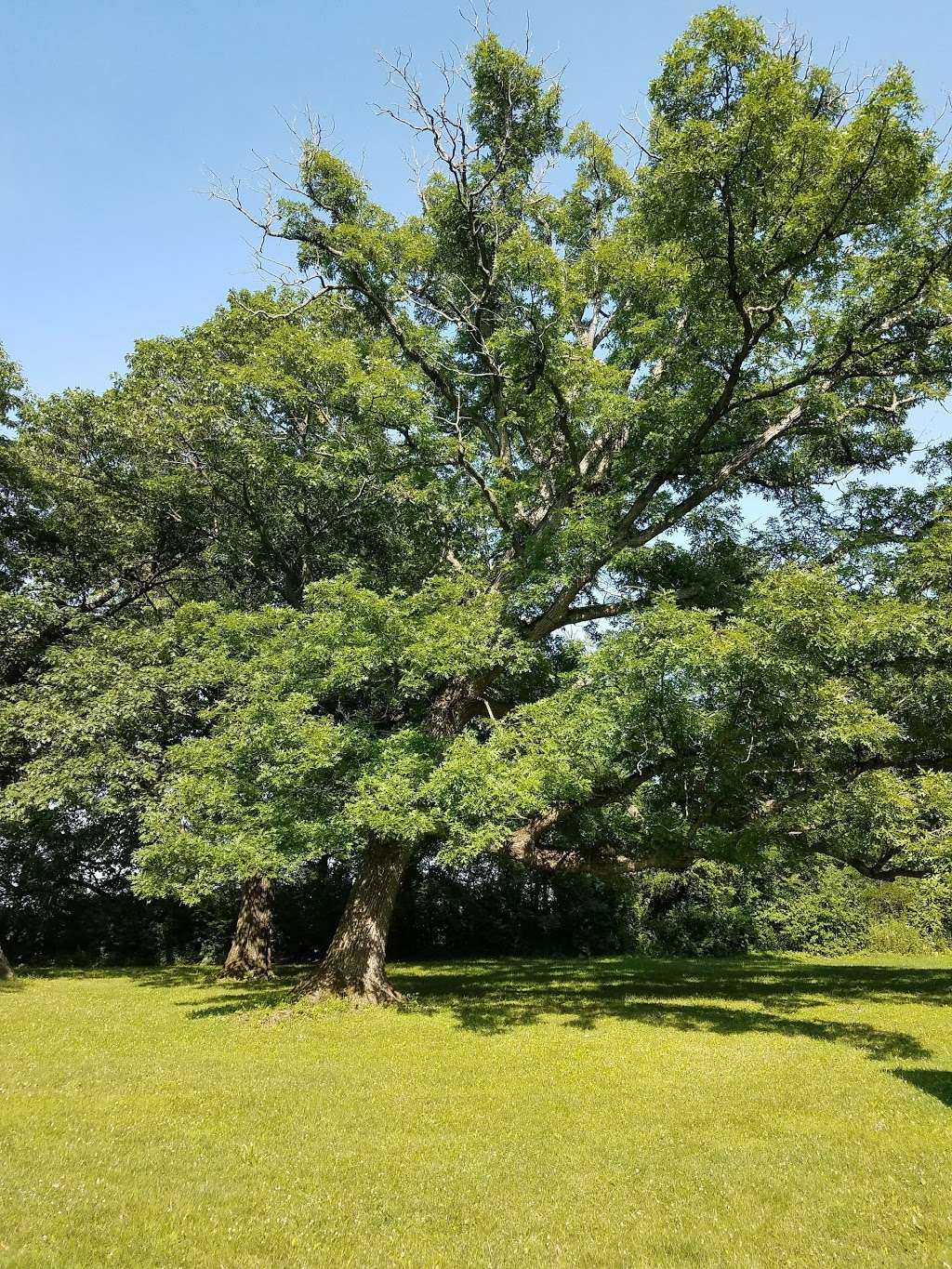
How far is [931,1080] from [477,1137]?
5.00 meters

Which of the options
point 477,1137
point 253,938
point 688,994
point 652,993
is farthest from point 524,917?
point 477,1137

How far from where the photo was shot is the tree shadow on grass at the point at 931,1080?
23.6 ft

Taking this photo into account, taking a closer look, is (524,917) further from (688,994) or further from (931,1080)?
(931,1080)

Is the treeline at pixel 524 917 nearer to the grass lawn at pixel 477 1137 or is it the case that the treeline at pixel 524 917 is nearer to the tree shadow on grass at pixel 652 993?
the tree shadow on grass at pixel 652 993

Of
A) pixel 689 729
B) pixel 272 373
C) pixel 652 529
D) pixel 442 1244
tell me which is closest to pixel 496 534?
pixel 652 529

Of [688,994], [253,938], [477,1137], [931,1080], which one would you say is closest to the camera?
[477,1137]

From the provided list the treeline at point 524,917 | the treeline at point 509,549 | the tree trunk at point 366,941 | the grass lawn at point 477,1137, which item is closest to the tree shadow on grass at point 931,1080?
the grass lawn at point 477,1137

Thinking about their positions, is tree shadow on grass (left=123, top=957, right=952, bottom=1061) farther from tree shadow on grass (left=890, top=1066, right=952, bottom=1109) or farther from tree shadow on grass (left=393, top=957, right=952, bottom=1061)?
tree shadow on grass (left=890, top=1066, right=952, bottom=1109)

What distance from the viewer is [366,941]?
1280 centimetres

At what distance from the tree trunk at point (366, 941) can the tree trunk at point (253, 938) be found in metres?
4.25

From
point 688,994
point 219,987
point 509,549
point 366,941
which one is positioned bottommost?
point 688,994

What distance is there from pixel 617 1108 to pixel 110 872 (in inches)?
745

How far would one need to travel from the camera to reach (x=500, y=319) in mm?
15766

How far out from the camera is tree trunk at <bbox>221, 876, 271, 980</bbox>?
16.8 meters
